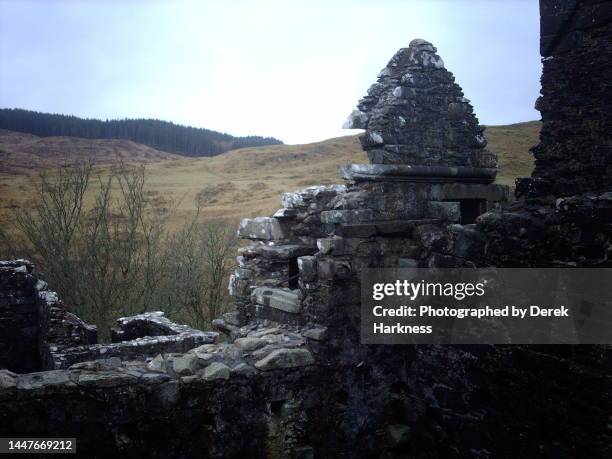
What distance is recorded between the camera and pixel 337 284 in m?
5.18

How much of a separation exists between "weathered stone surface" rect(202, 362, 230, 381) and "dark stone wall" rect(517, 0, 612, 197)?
303cm

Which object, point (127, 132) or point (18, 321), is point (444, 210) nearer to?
point (18, 321)

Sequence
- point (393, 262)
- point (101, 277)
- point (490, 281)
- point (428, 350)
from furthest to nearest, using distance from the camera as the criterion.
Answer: point (101, 277) → point (393, 262) → point (428, 350) → point (490, 281)

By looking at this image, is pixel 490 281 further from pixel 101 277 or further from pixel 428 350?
pixel 101 277

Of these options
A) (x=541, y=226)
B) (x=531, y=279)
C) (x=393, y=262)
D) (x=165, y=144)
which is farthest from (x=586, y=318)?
(x=165, y=144)

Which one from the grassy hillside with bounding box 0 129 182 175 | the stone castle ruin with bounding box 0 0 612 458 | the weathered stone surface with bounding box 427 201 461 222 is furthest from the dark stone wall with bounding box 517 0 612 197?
the grassy hillside with bounding box 0 129 182 175

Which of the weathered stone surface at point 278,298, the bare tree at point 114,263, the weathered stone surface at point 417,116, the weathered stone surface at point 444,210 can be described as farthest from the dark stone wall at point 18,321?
the weathered stone surface at point 444,210

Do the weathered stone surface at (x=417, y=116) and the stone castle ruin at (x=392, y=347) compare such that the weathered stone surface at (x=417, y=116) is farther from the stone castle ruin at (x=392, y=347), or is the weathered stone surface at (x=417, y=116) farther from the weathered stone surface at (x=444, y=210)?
the weathered stone surface at (x=444, y=210)

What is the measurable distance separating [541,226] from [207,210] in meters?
32.3

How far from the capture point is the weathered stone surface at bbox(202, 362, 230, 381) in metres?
4.43

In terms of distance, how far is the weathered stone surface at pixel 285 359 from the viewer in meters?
4.69

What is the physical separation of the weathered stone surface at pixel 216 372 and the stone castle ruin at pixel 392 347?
15mm

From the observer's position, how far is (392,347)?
5.50 meters

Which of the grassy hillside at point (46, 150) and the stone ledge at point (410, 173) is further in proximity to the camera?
the grassy hillside at point (46, 150)
